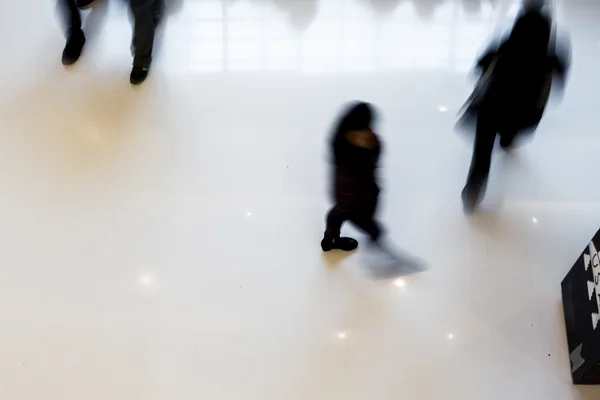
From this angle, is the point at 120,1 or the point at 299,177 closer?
the point at 299,177

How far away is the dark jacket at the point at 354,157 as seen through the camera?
1473 mm

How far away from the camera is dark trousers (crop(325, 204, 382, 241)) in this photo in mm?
1631

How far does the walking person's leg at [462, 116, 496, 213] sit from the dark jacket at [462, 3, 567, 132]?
0.10ft

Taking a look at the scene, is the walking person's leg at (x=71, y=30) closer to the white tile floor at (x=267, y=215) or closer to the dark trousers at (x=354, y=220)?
the white tile floor at (x=267, y=215)

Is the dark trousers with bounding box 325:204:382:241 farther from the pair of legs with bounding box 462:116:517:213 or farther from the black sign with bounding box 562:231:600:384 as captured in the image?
the black sign with bounding box 562:231:600:384

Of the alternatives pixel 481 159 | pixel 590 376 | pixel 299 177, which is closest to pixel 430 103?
pixel 481 159


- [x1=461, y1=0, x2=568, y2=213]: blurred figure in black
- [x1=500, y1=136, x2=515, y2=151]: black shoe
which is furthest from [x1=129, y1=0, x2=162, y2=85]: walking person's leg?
[x1=500, y1=136, x2=515, y2=151]: black shoe

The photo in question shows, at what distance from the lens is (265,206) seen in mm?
1985

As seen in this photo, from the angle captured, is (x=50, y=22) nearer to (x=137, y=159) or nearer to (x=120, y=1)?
(x=120, y=1)

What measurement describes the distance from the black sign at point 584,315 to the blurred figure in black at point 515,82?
40 cm

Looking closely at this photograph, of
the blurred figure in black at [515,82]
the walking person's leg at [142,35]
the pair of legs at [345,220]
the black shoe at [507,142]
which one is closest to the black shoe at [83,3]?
the walking person's leg at [142,35]

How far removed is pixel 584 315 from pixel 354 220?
2.19 feet

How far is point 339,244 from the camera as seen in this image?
1.88m

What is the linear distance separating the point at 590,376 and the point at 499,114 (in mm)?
745
